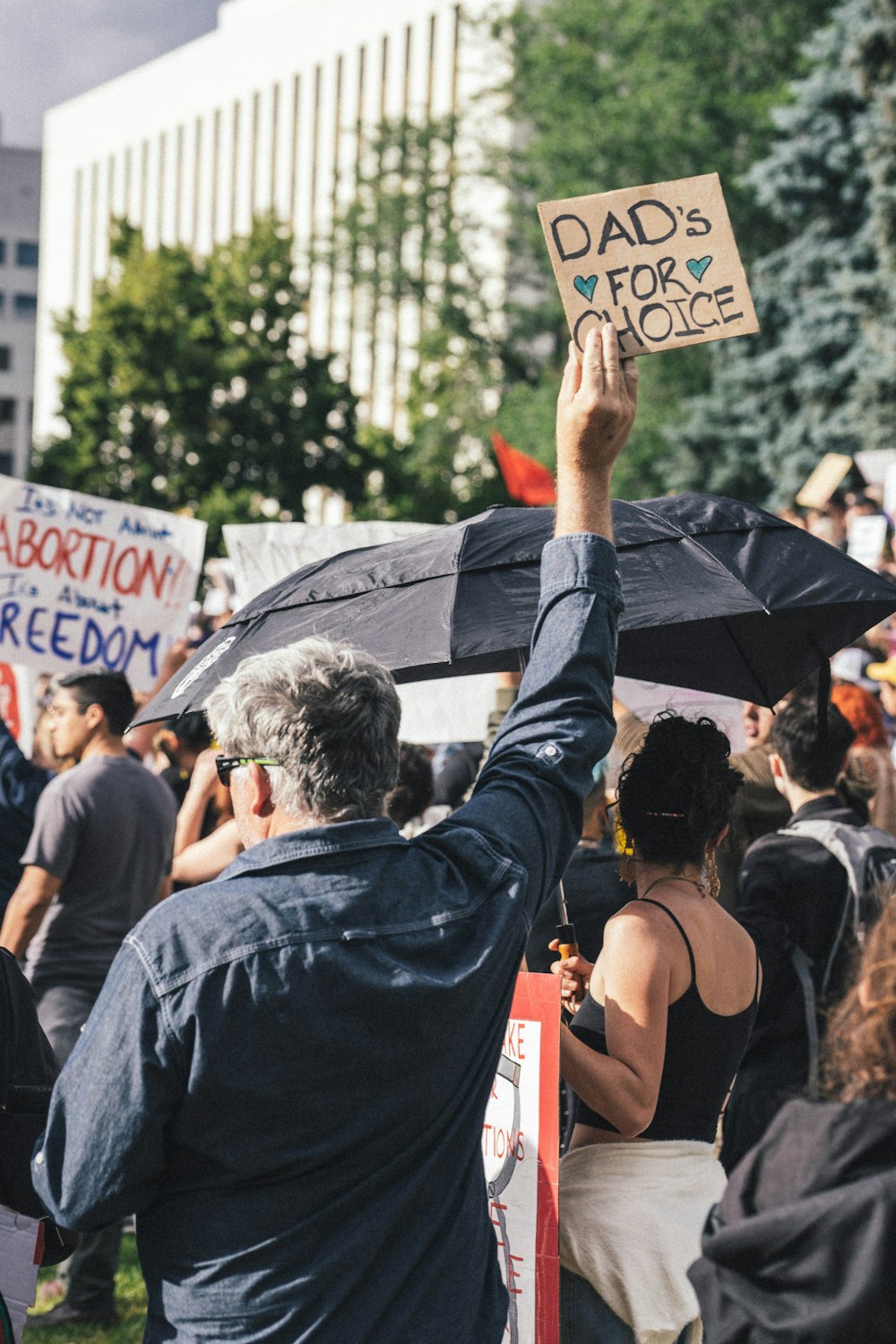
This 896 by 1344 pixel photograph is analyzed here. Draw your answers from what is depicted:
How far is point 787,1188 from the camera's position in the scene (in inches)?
70.5

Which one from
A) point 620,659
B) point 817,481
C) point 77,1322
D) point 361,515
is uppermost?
point 361,515

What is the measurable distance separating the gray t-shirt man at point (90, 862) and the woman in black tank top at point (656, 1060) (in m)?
2.61

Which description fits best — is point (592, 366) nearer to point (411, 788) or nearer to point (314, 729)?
point (314, 729)

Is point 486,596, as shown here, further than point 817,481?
No

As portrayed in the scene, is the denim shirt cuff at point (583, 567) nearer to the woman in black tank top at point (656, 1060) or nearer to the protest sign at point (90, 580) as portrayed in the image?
the woman in black tank top at point (656, 1060)

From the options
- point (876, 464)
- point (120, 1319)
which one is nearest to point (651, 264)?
point (120, 1319)

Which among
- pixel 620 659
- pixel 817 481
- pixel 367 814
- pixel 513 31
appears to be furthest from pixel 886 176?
pixel 367 814

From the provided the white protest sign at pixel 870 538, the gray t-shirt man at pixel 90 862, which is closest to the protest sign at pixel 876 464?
the white protest sign at pixel 870 538

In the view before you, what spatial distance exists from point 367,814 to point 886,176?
20.8m

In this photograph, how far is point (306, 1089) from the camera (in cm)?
205

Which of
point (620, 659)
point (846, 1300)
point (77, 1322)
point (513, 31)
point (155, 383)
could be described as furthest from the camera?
point (155, 383)

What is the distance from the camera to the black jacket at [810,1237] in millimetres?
1722

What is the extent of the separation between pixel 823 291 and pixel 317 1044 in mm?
22804

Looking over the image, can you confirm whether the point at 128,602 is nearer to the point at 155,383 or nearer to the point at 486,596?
the point at 486,596
